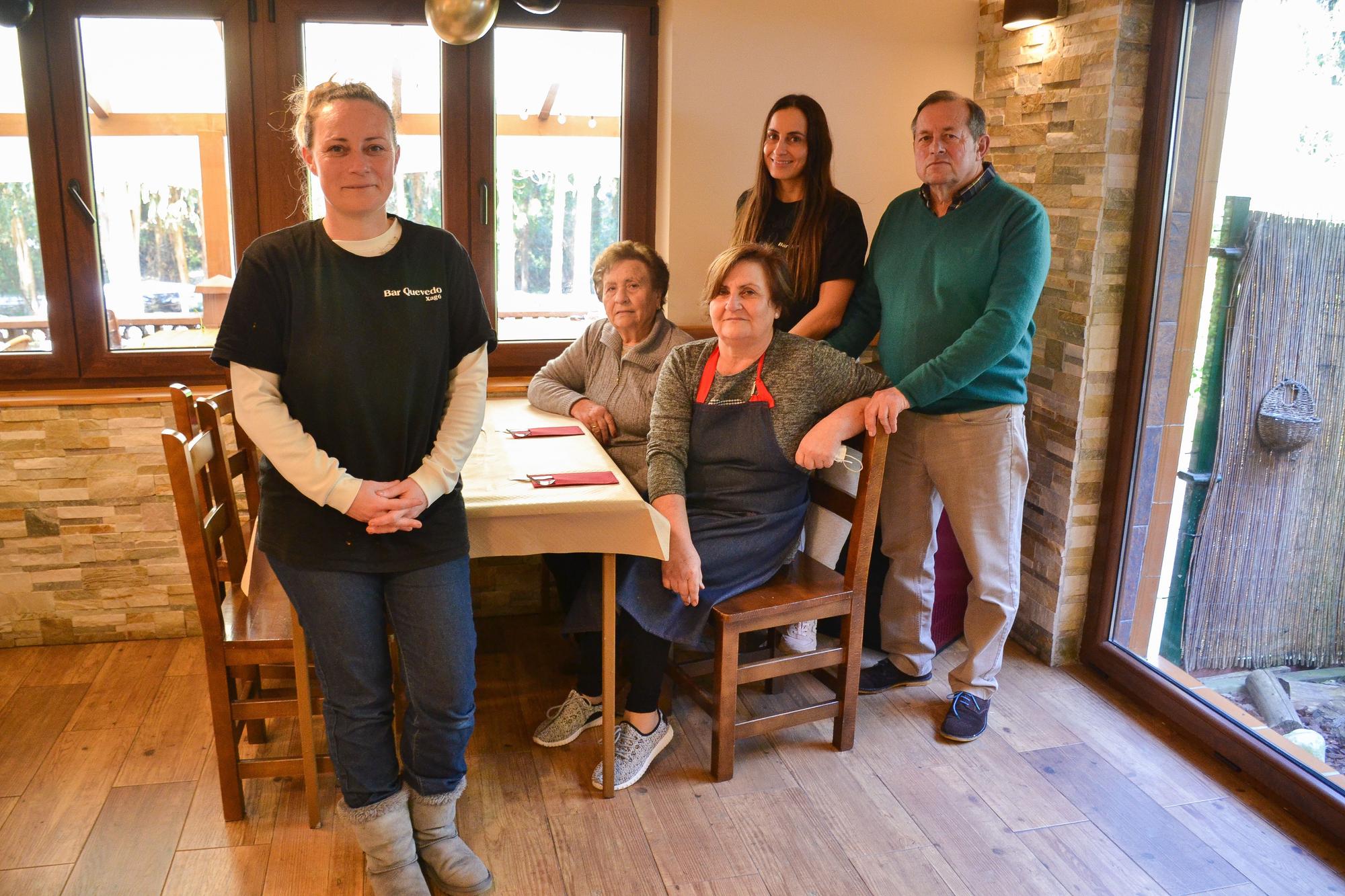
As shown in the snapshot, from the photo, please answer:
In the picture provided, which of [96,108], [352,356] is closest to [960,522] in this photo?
[352,356]

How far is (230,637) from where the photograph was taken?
2131 millimetres

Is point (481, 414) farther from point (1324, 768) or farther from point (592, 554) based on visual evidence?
point (1324, 768)

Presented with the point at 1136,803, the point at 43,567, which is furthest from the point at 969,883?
the point at 43,567

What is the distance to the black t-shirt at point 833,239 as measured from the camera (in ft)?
8.96

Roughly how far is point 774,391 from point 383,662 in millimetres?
1054

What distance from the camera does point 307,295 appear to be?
1.78m

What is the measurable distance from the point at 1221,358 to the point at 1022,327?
1.96 feet

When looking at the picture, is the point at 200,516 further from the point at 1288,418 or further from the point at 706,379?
the point at 1288,418

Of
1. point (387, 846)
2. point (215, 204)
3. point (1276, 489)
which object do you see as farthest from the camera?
point (215, 204)

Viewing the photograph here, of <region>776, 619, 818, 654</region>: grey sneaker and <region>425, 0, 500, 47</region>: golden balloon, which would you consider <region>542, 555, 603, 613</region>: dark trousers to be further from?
<region>425, 0, 500, 47</region>: golden balloon

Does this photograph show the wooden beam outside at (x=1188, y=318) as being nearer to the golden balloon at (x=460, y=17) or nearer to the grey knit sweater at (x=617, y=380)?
the grey knit sweater at (x=617, y=380)

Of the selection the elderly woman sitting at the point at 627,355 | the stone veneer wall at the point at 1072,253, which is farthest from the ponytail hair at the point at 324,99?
the stone veneer wall at the point at 1072,253

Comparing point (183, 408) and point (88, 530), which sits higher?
point (183, 408)

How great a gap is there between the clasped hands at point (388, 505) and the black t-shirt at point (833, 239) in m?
1.23
